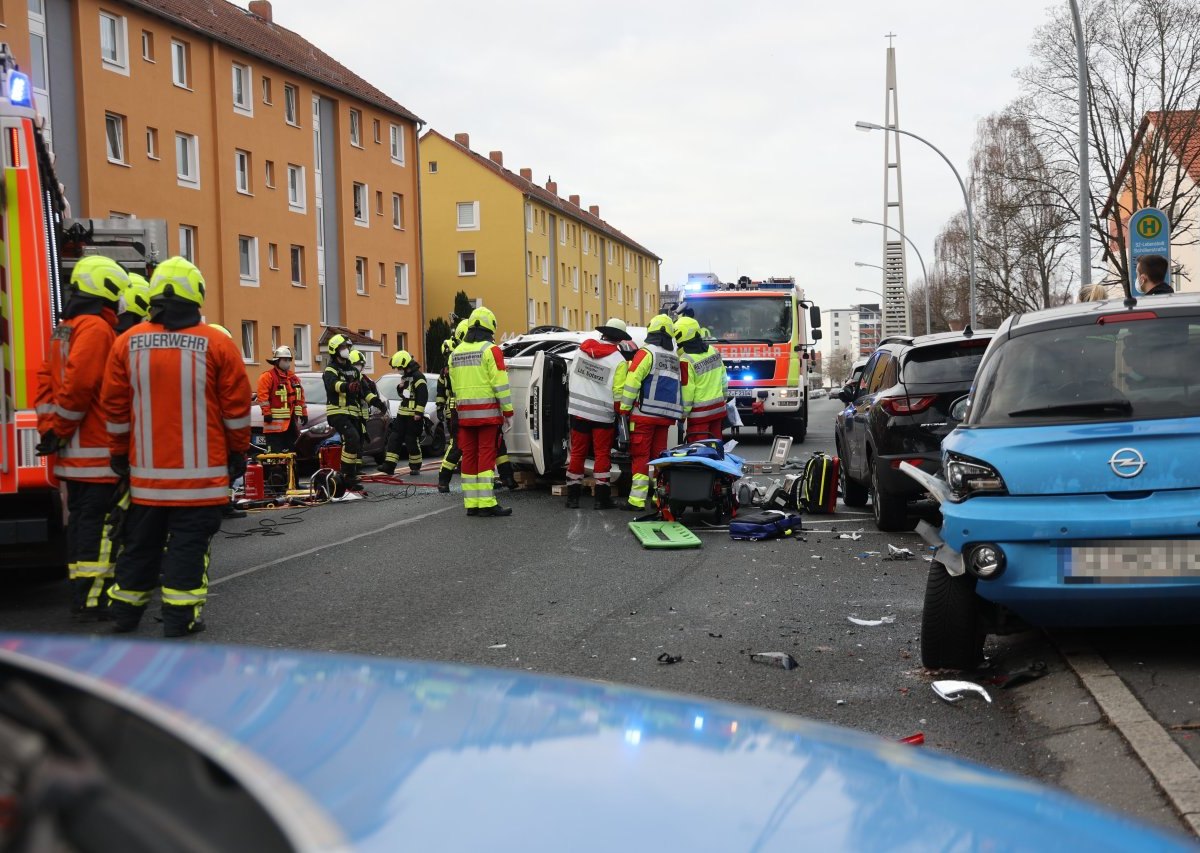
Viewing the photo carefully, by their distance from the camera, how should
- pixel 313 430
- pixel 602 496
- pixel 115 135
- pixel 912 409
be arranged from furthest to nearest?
1. pixel 115 135
2. pixel 313 430
3. pixel 602 496
4. pixel 912 409

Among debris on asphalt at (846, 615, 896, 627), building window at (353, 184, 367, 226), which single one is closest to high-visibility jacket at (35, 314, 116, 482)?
debris on asphalt at (846, 615, 896, 627)

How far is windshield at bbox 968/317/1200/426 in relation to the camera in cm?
549

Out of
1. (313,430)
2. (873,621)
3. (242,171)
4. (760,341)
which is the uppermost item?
(242,171)

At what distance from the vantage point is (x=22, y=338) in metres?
7.41

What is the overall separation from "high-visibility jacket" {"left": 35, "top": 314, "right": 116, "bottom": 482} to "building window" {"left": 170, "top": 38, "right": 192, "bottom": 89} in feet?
106

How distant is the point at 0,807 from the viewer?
45.8 inches

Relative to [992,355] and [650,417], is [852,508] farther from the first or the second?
[992,355]

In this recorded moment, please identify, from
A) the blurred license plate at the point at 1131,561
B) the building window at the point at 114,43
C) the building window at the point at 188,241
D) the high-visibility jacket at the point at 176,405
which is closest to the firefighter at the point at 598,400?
the high-visibility jacket at the point at 176,405

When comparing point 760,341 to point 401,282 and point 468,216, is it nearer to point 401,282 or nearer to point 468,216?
point 401,282

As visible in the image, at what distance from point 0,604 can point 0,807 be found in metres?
7.80

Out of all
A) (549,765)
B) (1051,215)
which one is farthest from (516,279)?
(549,765)

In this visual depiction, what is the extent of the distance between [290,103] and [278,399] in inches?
1232

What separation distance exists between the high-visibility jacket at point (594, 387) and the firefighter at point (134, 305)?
521 cm

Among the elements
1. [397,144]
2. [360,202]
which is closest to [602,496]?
[360,202]
